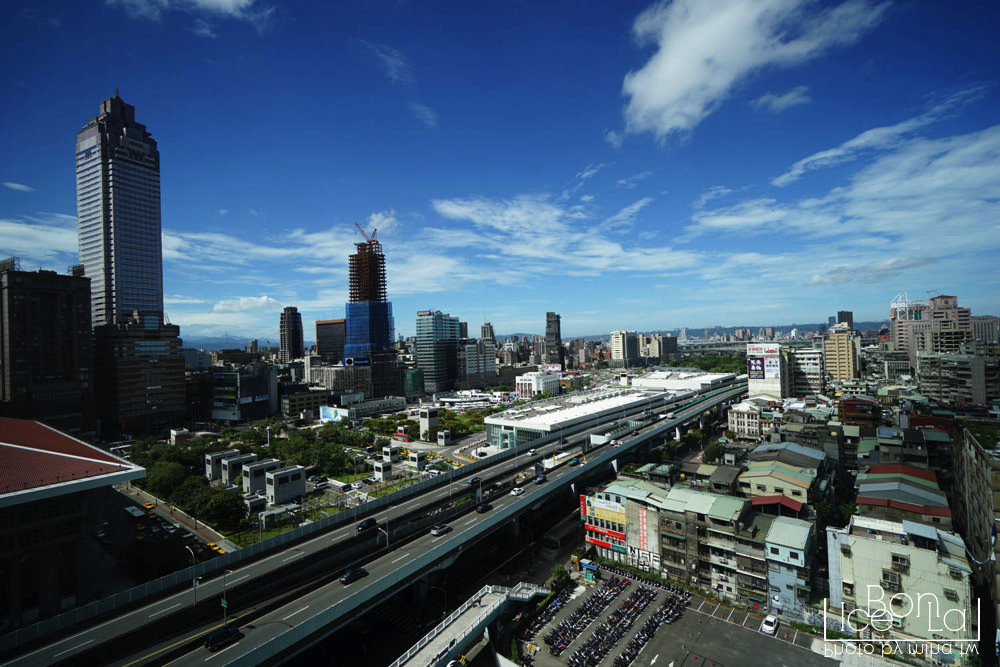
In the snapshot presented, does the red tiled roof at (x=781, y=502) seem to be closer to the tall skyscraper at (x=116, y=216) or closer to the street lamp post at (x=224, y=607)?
the street lamp post at (x=224, y=607)

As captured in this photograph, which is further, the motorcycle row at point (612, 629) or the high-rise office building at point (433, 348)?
the high-rise office building at point (433, 348)

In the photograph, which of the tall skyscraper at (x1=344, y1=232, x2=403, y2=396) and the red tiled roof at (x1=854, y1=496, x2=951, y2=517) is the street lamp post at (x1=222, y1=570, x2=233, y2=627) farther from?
the tall skyscraper at (x1=344, y1=232, x2=403, y2=396)

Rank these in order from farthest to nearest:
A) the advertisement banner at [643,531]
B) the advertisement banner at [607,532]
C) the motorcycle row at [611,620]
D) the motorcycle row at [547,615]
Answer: the advertisement banner at [607,532] → the advertisement banner at [643,531] → the motorcycle row at [547,615] → the motorcycle row at [611,620]

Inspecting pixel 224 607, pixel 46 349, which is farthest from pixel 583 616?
pixel 46 349

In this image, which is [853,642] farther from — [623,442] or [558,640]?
[623,442]

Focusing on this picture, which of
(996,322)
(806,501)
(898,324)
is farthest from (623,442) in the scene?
(996,322)

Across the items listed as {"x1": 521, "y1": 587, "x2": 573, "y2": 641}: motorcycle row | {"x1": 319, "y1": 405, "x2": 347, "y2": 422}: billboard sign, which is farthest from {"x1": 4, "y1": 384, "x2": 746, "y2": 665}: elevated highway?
{"x1": 319, "y1": 405, "x2": 347, "y2": 422}: billboard sign

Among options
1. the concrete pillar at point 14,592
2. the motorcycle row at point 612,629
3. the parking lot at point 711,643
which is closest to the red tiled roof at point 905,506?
the parking lot at point 711,643
